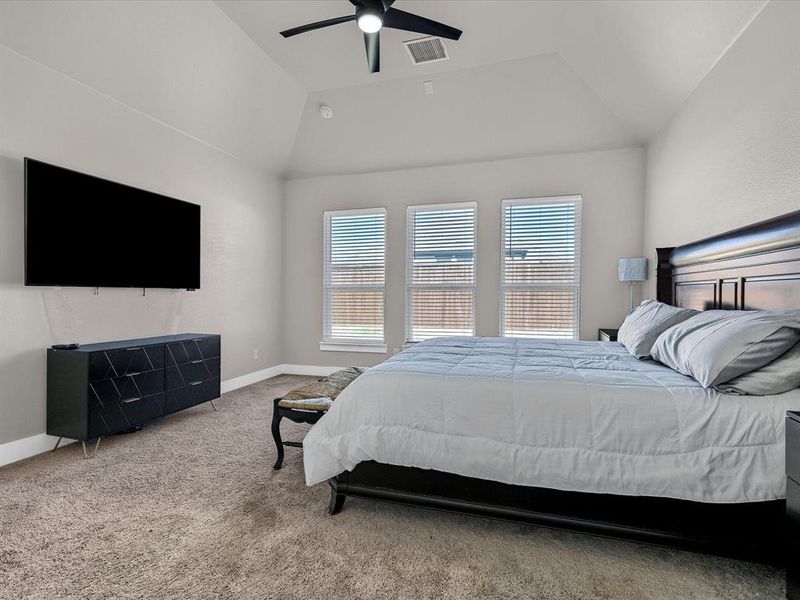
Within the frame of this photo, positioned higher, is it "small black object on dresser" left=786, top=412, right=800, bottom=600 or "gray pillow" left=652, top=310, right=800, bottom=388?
"gray pillow" left=652, top=310, right=800, bottom=388

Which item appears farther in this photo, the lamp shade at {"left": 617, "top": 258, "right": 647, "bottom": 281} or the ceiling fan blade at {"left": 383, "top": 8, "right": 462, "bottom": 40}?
the lamp shade at {"left": 617, "top": 258, "right": 647, "bottom": 281}

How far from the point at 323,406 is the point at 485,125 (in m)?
3.64

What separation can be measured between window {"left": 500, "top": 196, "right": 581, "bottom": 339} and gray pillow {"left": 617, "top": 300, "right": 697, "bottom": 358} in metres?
1.84

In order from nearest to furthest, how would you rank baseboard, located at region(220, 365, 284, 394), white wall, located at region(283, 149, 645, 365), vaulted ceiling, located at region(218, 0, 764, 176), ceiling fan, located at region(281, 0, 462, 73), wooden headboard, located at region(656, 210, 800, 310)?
1. wooden headboard, located at region(656, 210, 800, 310)
2. ceiling fan, located at region(281, 0, 462, 73)
3. vaulted ceiling, located at region(218, 0, 764, 176)
4. white wall, located at region(283, 149, 645, 365)
5. baseboard, located at region(220, 365, 284, 394)

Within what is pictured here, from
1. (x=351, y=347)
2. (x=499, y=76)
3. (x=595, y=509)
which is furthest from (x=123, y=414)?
(x=499, y=76)

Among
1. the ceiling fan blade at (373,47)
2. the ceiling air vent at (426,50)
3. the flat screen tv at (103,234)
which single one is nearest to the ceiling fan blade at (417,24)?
the ceiling fan blade at (373,47)

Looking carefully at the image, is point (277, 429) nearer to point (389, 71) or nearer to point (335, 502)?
point (335, 502)

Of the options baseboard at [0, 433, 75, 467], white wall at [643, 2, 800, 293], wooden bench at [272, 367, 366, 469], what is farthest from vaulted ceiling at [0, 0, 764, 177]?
wooden bench at [272, 367, 366, 469]

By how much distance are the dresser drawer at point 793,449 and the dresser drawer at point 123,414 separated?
A: 382 centimetres

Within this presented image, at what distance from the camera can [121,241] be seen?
11.5ft

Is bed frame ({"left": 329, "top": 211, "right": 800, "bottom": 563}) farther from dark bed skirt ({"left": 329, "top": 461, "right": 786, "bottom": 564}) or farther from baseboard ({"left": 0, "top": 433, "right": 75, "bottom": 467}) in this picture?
baseboard ({"left": 0, "top": 433, "right": 75, "bottom": 467})

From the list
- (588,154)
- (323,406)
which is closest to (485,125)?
(588,154)

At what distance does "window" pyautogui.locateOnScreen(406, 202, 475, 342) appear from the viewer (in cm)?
521

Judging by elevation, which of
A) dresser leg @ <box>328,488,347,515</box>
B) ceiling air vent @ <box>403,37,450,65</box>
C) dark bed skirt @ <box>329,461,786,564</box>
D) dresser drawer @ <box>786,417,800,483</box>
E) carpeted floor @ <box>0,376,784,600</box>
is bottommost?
carpeted floor @ <box>0,376,784,600</box>
